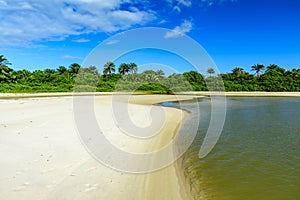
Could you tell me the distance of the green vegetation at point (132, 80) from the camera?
51.3 metres

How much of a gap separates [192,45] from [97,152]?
23.1ft

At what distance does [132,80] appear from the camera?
A: 62188 millimetres

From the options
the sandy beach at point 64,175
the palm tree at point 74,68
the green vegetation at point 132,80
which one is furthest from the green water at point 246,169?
the palm tree at point 74,68

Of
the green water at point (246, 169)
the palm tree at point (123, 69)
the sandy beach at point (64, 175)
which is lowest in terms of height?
the green water at point (246, 169)

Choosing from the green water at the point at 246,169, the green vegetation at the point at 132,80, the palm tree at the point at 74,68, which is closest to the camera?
the green water at the point at 246,169

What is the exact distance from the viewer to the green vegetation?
168ft

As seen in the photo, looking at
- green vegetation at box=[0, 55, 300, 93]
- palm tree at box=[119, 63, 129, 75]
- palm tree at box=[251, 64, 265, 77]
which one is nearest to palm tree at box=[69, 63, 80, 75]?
green vegetation at box=[0, 55, 300, 93]

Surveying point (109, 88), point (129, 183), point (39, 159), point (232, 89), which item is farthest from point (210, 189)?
point (232, 89)

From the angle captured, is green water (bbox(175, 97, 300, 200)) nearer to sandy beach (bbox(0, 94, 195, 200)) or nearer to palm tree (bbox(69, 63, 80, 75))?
sandy beach (bbox(0, 94, 195, 200))

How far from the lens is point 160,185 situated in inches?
221

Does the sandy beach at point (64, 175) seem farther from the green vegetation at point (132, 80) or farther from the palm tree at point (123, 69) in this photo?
the palm tree at point (123, 69)

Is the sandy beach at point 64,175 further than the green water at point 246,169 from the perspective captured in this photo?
No

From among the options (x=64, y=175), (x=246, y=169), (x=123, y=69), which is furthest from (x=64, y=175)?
(x=123, y=69)

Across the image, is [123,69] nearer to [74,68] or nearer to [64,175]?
[74,68]
